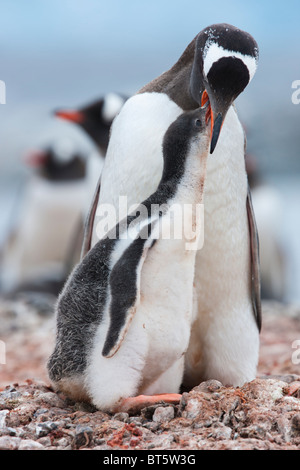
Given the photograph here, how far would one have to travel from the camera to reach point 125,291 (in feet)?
6.27

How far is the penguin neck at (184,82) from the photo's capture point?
2.17 m

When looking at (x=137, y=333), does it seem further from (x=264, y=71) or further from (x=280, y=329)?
(x=264, y=71)

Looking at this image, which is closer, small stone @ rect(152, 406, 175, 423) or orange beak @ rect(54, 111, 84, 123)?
small stone @ rect(152, 406, 175, 423)

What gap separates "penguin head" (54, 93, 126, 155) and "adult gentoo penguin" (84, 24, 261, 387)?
2985 millimetres

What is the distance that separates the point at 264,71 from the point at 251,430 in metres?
16.4

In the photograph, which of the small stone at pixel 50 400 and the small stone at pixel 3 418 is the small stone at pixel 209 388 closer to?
the small stone at pixel 50 400

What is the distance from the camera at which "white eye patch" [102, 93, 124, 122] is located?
5215 millimetres

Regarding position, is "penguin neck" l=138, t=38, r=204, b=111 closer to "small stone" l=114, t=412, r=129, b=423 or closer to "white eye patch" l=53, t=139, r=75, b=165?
"small stone" l=114, t=412, r=129, b=423

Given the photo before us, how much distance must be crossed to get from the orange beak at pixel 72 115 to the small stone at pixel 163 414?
3.77 metres

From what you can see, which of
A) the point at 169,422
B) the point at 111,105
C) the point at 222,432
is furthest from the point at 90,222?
the point at 111,105

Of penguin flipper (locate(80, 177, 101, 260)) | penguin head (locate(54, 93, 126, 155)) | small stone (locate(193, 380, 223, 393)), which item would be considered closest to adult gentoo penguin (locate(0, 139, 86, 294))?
penguin head (locate(54, 93, 126, 155))

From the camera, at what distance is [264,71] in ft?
57.2

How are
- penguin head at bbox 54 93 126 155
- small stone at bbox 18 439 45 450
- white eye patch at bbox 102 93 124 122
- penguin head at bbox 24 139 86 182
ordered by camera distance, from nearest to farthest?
1. small stone at bbox 18 439 45 450
2. white eye patch at bbox 102 93 124 122
3. penguin head at bbox 54 93 126 155
4. penguin head at bbox 24 139 86 182

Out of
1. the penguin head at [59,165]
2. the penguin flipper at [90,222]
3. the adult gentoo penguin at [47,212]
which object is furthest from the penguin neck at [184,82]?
the penguin head at [59,165]
